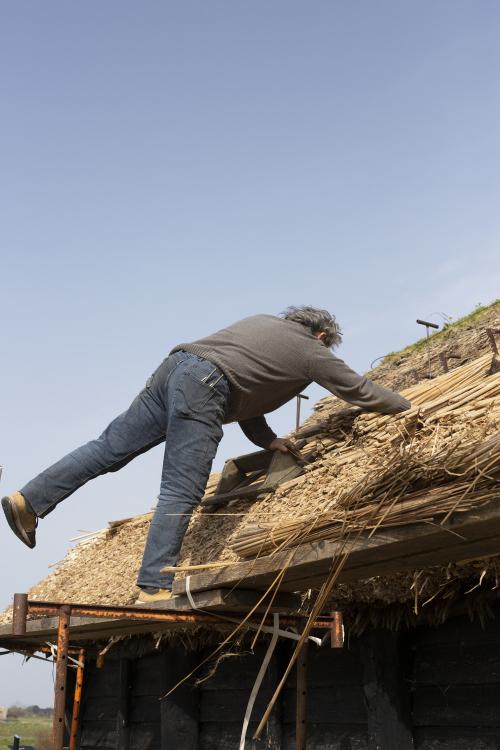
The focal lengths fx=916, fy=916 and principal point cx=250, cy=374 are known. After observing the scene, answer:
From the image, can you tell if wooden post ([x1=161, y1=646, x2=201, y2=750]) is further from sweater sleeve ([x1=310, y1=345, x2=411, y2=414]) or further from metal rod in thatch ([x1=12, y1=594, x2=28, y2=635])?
metal rod in thatch ([x1=12, y1=594, x2=28, y2=635])

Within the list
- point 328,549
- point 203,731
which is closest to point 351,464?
point 328,549

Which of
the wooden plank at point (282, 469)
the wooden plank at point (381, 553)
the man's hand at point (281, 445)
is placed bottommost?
the wooden plank at point (381, 553)

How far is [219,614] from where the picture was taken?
11.9ft

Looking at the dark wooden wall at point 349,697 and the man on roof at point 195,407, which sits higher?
the man on roof at point 195,407

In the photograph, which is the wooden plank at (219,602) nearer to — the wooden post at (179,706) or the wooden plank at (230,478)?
the wooden plank at (230,478)

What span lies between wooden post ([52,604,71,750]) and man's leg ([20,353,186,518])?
1038 millimetres

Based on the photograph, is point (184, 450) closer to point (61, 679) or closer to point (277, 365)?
point (277, 365)

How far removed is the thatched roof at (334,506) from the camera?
3262 mm

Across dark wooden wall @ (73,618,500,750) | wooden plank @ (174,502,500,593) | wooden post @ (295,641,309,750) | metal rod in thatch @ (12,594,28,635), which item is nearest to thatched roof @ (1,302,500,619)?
wooden plank @ (174,502,500,593)

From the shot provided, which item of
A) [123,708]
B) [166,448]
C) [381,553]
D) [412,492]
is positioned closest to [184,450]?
[166,448]

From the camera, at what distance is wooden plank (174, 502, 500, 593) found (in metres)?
2.73

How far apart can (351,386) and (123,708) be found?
3211 mm

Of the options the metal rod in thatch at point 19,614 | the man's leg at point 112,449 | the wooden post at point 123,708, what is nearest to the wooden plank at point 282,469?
the man's leg at point 112,449

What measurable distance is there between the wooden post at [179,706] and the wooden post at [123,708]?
0.70m
